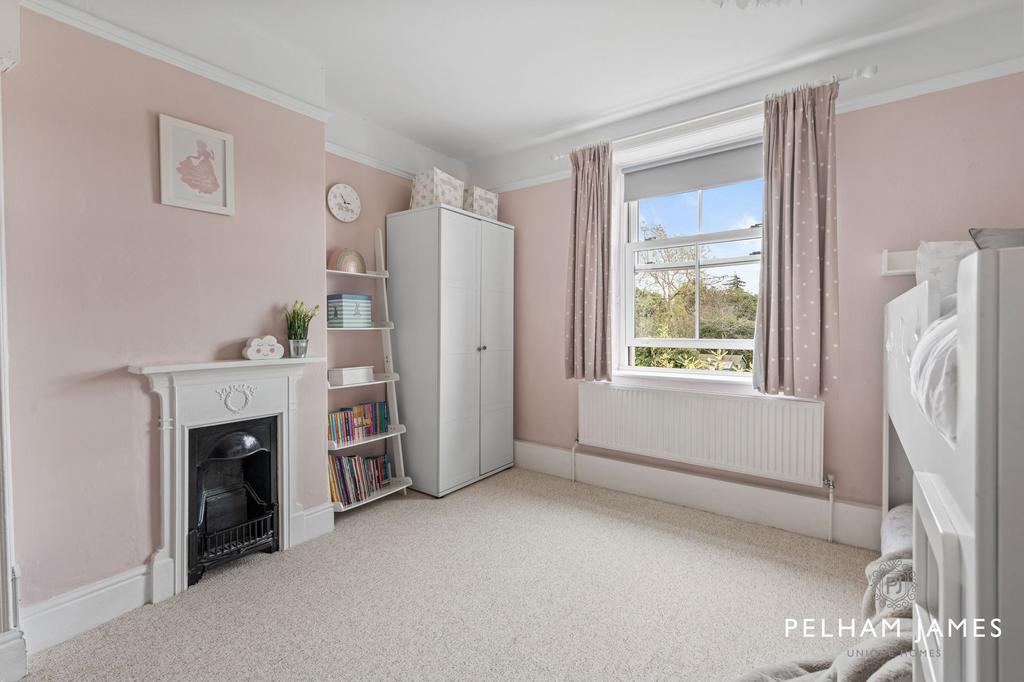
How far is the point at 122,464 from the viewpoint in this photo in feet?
6.51

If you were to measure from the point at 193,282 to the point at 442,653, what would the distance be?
1.95 m

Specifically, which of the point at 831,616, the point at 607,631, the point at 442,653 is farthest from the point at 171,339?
the point at 831,616

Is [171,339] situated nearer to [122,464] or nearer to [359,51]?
[122,464]

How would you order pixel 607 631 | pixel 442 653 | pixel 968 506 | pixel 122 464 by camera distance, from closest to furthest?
pixel 968 506, pixel 442 653, pixel 607 631, pixel 122 464

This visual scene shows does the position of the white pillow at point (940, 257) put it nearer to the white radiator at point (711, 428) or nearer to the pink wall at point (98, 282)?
the white radiator at point (711, 428)

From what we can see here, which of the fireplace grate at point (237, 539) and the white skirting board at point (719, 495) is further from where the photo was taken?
the white skirting board at point (719, 495)

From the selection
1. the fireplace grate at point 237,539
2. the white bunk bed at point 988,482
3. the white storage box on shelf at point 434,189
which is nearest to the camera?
the white bunk bed at point 988,482

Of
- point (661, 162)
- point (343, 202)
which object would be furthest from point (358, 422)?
point (661, 162)

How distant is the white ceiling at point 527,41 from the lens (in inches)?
85.9

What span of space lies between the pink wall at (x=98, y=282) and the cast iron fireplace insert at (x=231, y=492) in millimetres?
184

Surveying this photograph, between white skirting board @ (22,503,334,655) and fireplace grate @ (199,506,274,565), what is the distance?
0.78 feet

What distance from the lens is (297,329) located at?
2.53 m

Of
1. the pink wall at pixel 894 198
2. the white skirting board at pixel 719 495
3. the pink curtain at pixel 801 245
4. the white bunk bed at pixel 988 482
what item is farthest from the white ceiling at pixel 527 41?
the white skirting board at pixel 719 495

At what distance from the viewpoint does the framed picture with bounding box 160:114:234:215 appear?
2100 millimetres
